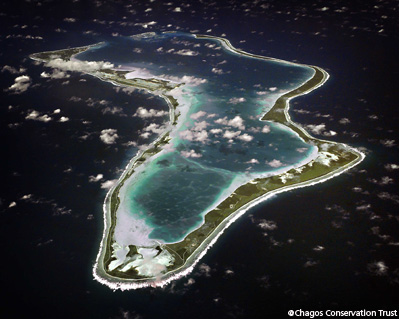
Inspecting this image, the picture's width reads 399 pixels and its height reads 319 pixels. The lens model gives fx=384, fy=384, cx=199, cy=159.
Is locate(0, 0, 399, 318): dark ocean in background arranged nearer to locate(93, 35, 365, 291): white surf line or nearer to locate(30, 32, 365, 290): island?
locate(93, 35, 365, 291): white surf line

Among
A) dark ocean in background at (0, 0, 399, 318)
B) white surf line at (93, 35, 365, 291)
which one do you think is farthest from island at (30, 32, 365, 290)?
dark ocean in background at (0, 0, 399, 318)

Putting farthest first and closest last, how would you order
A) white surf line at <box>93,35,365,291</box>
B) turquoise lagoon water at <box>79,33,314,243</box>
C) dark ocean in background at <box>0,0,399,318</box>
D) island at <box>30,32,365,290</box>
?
turquoise lagoon water at <box>79,33,314,243</box> < island at <box>30,32,365,290</box> < white surf line at <box>93,35,365,291</box> < dark ocean in background at <box>0,0,399,318</box>

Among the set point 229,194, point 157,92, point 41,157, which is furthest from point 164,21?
point 229,194

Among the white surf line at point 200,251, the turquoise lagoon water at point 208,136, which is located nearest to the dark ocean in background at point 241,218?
the white surf line at point 200,251

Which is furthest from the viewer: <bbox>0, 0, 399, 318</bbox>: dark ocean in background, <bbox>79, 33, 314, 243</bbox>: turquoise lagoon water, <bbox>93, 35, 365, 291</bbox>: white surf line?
<bbox>79, 33, 314, 243</bbox>: turquoise lagoon water

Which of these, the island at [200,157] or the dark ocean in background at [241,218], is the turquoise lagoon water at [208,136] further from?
the dark ocean in background at [241,218]

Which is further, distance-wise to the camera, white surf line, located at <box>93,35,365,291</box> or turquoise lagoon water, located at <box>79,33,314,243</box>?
turquoise lagoon water, located at <box>79,33,314,243</box>

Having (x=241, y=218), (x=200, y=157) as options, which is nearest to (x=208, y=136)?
(x=200, y=157)
